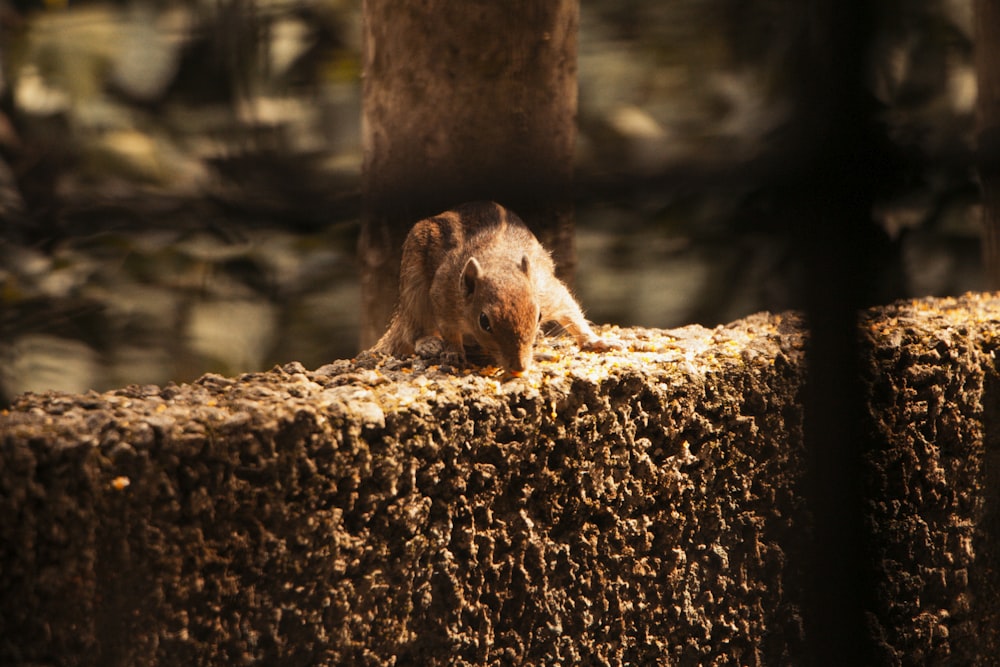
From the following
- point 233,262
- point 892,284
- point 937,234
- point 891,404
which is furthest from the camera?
point 937,234

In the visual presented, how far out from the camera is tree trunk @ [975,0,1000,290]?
166 centimetres

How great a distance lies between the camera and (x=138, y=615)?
80cm

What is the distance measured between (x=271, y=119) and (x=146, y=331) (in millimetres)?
187

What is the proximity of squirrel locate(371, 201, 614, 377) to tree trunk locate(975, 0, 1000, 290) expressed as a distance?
28.1 inches

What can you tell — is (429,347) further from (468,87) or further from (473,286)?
(468,87)

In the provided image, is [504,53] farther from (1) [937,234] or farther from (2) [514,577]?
(1) [937,234]

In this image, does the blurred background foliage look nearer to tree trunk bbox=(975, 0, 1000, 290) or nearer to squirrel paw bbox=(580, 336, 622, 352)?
→ squirrel paw bbox=(580, 336, 622, 352)

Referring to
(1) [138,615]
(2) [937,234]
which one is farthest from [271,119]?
(2) [937,234]

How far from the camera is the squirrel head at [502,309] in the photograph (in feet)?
4.03

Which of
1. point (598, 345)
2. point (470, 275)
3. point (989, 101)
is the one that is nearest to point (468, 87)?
point (470, 275)

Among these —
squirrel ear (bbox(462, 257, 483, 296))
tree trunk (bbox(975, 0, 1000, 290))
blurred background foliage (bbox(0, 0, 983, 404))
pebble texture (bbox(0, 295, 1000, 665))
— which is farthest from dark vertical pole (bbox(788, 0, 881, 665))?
tree trunk (bbox(975, 0, 1000, 290))

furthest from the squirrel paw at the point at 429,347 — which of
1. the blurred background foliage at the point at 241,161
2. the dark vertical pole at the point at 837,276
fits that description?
the dark vertical pole at the point at 837,276

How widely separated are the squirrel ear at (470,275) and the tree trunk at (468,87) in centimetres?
12

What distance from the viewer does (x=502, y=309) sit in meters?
1.29
